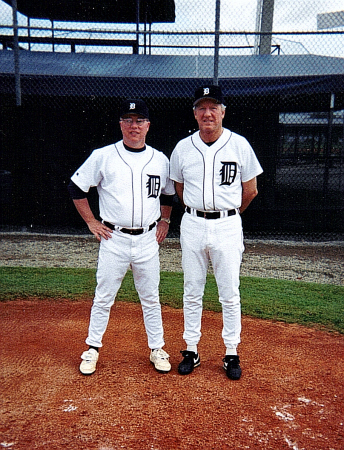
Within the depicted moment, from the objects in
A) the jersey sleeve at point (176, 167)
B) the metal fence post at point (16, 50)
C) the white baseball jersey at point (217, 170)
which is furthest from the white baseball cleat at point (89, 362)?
the metal fence post at point (16, 50)

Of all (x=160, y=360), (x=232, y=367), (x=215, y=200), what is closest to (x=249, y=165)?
(x=215, y=200)

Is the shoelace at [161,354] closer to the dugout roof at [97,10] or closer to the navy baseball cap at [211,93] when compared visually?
the navy baseball cap at [211,93]

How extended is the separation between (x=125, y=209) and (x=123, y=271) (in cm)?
45

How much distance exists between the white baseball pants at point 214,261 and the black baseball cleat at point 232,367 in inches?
3.6

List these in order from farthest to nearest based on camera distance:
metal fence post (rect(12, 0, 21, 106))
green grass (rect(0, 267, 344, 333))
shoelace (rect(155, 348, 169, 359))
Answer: metal fence post (rect(12, 0, 21, 106))
green grass (rect(0, 267, 344, 333))
shoelace (rect(155, 348, 169, 359))

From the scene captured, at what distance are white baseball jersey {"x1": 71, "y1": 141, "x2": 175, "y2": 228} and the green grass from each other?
193 cm

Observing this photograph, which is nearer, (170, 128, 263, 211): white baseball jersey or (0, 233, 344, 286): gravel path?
(170, 128, 263, 211): white baseball jersey

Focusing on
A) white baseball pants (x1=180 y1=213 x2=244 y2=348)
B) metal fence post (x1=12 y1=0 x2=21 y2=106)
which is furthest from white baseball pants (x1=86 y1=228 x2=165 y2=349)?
metal fence post (x1=12 y1=0 x2=21 y2=106)

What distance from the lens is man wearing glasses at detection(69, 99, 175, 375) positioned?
9.84ft

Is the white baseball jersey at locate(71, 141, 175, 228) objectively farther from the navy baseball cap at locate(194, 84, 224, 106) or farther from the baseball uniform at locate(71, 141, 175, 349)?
the navy baseball cap at locate(194, 84, 224, 106)

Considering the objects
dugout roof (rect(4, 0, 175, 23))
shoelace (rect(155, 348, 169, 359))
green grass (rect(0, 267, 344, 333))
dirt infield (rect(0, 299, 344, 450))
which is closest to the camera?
dirt infield (rect(0, 299, 344, 450))

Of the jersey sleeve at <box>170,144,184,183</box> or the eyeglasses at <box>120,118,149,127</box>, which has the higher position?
the eyeglasses at <box>120,118,149,127</box>

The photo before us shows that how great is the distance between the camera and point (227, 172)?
300cm

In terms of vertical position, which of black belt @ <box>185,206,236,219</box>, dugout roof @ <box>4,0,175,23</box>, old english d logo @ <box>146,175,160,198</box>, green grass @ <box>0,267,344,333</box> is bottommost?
green grass @ <box>0,267,344,333</box>
